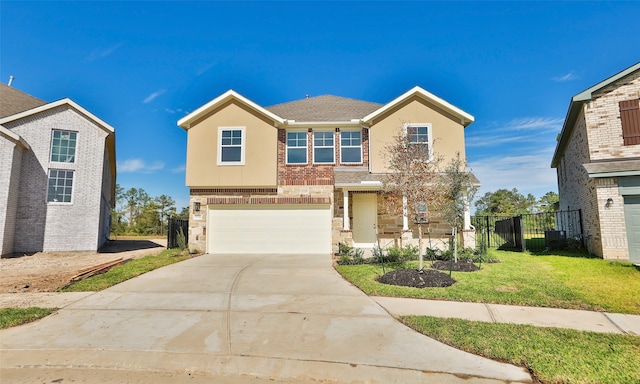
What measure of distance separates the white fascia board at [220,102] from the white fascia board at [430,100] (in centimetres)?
439

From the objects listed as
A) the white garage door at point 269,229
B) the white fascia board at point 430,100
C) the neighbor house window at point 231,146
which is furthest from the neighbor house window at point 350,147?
the neighbor house window at point 231,146

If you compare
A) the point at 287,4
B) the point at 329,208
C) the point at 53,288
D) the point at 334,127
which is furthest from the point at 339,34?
the point at 53,288

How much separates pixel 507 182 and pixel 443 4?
71.0ft

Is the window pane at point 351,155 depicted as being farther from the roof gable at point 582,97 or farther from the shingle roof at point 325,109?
the roof gable at point 582,97

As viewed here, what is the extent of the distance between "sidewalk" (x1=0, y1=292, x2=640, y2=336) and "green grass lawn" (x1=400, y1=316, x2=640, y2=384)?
0.37 meters

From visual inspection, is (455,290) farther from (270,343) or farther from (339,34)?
(339,34)

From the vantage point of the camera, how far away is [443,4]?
1272 centimetres

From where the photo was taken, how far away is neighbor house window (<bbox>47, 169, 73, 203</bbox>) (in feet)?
50.4

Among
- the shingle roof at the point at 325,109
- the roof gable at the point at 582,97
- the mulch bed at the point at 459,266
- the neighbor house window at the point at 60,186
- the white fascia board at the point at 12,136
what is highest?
the shingle roof at the point at 325,109

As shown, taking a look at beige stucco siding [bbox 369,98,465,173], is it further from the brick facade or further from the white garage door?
the brick facade

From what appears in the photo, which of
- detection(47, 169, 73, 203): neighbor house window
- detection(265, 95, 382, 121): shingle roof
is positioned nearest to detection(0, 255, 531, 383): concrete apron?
detection(265, 95, 382, 121): shingle roof

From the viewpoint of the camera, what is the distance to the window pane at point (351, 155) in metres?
15.7

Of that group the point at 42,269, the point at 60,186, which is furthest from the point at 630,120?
the point at 60,186

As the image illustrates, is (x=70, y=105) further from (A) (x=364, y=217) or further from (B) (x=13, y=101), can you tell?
(A) (x=364, y=217)
